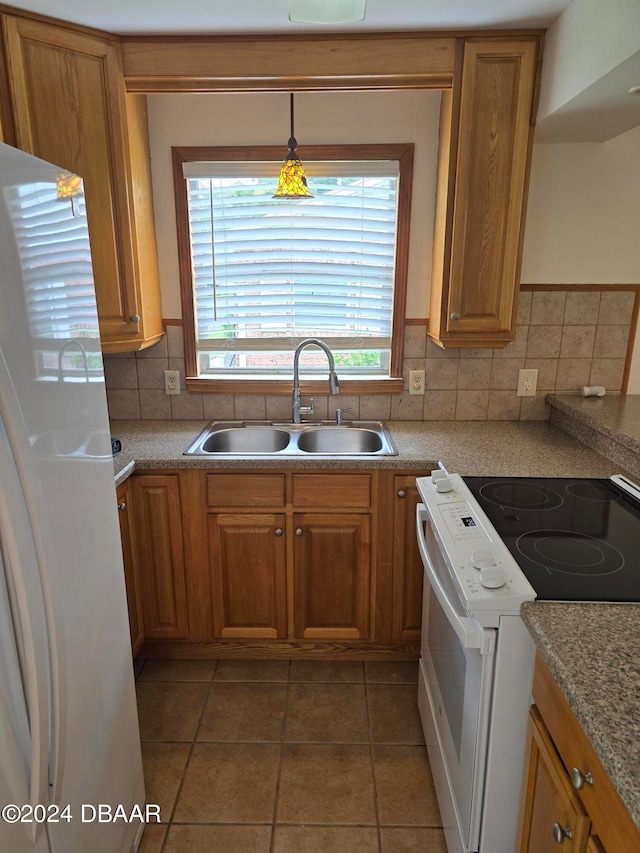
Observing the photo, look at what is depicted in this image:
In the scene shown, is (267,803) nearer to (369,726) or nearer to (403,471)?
(369,726)

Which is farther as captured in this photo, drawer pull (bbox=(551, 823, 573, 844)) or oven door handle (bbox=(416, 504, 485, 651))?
oven door handle (bbox=(416, 504, 485, 651))

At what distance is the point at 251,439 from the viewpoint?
2.50 m

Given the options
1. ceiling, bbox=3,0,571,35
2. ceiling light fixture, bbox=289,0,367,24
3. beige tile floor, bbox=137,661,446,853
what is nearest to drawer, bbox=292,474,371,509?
beige tile floor, bbox=137,661,446,853

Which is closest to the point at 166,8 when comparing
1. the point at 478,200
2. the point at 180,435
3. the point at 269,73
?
the point at 269,73

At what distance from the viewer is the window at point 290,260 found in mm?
2352

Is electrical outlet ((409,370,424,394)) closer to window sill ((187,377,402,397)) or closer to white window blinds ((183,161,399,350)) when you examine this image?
window sill ((187,377,402,397))

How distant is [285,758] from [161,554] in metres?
0.86

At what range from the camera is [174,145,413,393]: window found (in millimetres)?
2352

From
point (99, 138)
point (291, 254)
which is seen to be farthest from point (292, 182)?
point (99, 138)

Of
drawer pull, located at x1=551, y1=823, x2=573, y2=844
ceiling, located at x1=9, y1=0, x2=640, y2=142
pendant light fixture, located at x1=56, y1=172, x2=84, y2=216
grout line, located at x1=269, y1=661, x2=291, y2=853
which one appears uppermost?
ceiling, located at x1=9, y1=0, x2=640, y2=142

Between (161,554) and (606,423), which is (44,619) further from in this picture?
(606,423)

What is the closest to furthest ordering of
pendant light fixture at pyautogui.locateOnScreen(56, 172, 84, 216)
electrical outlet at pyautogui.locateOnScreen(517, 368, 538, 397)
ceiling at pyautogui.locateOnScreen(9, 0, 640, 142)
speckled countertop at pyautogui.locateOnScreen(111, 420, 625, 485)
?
pendant light fixture at pyautogui.locateOnScreen(56, 172, 84, 216), ceiling at pyautogui.locateOnScreen(9, 0, 640, 142), speckled countertop at pyautogui.locateOnScreen(111, 420, 625, 485), electrical outlet at pyautogui.locateOnScreen(517, 368, 538, 397)

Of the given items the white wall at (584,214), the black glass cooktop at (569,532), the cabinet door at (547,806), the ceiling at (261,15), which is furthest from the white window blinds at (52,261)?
the white wall at (584,214)

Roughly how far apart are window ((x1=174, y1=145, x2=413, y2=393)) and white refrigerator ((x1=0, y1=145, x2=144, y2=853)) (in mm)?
1319
